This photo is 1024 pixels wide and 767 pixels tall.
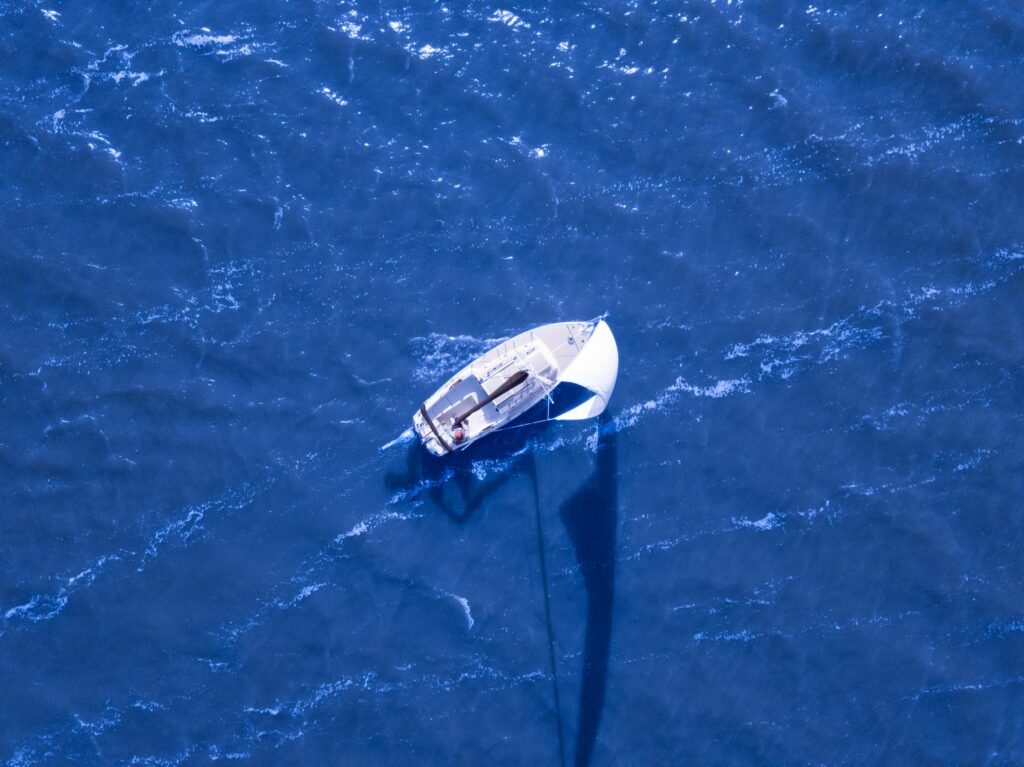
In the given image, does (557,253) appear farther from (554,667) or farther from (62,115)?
(62,115)

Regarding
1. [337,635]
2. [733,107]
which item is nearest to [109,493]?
[337,635]

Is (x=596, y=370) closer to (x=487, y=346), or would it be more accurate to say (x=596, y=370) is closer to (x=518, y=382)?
(x=518, y=382)

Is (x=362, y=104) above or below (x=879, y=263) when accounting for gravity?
above

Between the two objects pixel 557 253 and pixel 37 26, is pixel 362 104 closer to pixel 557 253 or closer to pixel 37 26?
pixel 557 253

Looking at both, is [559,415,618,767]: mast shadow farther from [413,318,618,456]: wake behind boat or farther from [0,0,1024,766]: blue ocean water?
[413,318,618,456]: wake behind boat

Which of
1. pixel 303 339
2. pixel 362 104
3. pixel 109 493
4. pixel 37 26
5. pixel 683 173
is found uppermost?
pixel 37 26

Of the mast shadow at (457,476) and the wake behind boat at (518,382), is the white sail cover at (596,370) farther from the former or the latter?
the mast shadow at (457,476)

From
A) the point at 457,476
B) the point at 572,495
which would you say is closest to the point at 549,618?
the point at 572,495

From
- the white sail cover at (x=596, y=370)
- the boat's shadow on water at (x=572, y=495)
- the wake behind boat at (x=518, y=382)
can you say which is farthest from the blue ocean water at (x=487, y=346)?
the white sail cover at (x=596, y=370)
